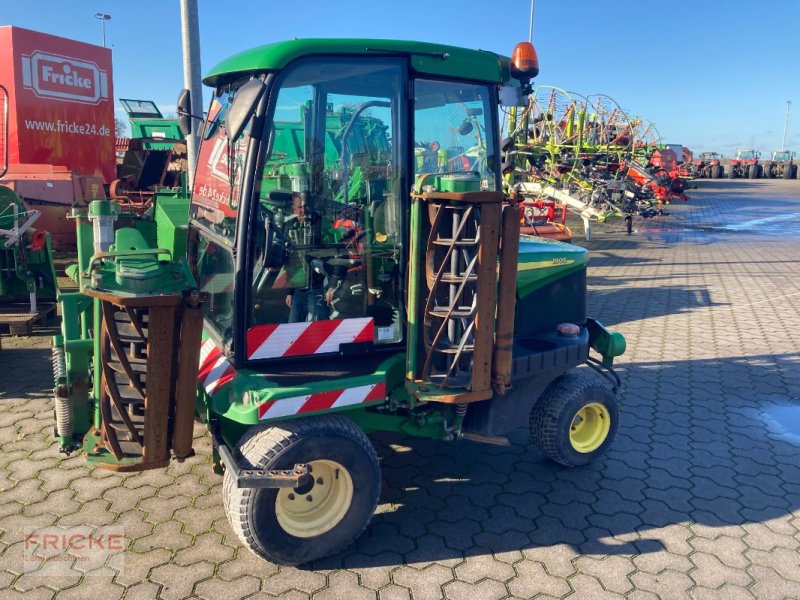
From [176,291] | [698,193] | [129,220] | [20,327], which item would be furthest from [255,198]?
[698,193]

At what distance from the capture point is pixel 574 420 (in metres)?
3.99

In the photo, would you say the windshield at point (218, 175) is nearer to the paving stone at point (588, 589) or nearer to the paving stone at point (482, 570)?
the paving stone at point (482, 570)

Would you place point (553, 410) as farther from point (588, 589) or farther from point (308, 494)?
point (308, 494)

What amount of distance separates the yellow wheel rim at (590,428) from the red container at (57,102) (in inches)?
366

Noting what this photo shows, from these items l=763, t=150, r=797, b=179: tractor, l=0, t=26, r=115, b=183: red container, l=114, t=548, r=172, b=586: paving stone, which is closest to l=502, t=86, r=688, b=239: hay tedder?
l=0, t=26, r=115, b=183: red container

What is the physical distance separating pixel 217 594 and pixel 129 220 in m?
2.70

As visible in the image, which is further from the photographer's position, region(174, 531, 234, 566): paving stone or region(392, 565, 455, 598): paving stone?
region(174, 531, 234, 566): paving stone

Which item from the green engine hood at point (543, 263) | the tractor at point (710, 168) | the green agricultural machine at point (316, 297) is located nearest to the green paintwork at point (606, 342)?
the green engine hood at point (543, 263)

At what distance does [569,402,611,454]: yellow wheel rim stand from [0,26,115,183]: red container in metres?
9.30

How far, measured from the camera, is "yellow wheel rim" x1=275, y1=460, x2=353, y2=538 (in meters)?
2.98

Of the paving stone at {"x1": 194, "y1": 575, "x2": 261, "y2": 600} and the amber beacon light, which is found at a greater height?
the amber beacon light

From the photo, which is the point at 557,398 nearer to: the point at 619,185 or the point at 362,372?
the point at 362,372

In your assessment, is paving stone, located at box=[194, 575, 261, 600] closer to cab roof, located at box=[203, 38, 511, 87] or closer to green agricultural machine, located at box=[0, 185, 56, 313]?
cab roof, located at box=[203, 38, 511, 87]

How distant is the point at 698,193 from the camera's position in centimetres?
3266
